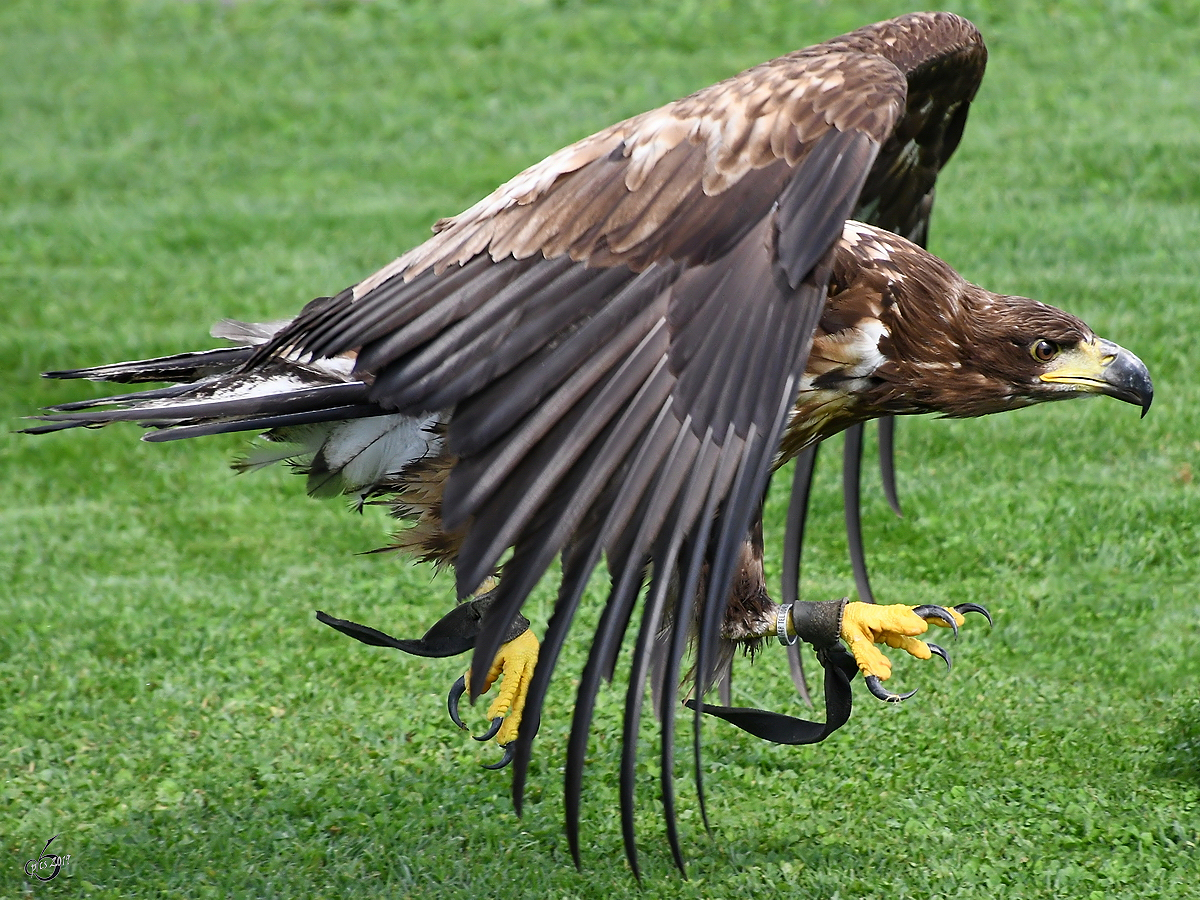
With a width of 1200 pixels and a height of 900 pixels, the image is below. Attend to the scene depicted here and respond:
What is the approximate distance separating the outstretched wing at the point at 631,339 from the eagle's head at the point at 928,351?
541mm

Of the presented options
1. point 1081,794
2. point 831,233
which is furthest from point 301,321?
point 1081,794

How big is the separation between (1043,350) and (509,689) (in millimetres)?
1805

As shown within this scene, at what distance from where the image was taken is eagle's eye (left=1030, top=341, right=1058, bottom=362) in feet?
13.8

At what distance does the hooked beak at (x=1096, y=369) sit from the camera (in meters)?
4.21

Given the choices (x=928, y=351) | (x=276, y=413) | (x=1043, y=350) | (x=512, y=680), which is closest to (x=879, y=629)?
(x=928, y=351)

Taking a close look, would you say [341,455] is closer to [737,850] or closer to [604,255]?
[604,255]

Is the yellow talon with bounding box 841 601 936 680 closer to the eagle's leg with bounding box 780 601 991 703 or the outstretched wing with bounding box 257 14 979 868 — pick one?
the eagle's leg with bounding box 780 601 991 703

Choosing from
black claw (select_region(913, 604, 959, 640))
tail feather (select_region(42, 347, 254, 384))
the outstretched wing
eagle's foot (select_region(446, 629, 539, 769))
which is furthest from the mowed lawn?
the outstretched wing

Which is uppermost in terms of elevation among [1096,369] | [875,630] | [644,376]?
[644,376]

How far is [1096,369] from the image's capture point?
4.23 m

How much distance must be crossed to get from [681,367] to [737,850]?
1.74 meters

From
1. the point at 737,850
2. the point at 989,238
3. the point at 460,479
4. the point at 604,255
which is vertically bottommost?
the point at 737,850

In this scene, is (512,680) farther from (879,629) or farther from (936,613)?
(936,613)

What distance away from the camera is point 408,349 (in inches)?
142
